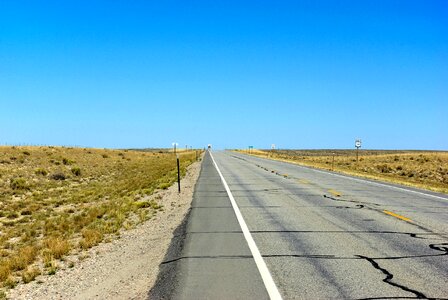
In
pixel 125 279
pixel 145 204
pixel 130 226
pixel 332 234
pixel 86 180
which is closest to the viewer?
pixel 125 279

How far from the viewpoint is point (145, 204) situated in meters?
16.3

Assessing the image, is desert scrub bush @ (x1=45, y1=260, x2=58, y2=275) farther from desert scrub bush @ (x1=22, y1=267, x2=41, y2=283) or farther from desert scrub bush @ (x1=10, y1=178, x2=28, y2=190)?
desert scrub bush @ (x1=10, y1=178, x2=28, y2=190)

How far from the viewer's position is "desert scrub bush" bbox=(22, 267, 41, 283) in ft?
25.6

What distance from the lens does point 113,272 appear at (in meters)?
7.50

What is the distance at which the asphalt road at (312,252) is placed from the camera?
5605mm

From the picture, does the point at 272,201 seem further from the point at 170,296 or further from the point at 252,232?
the point at 170,296

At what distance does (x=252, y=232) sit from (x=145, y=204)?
26.0ft

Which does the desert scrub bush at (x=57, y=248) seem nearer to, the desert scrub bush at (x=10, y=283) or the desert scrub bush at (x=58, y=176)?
the desert scrub bush at (x=10, y=283)

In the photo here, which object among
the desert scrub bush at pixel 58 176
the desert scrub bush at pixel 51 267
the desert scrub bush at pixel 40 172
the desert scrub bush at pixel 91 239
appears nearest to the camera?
the desert scrub bush at pixel 51 267

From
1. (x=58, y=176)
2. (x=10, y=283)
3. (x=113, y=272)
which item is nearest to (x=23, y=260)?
(x=10, y=283)

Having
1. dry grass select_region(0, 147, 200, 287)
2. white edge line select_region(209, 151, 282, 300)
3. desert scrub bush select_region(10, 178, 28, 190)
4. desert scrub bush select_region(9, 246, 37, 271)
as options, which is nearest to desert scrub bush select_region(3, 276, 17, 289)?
dry grass select_region(0, 147, 200, 287)

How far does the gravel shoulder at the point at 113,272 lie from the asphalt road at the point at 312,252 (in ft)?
1.09

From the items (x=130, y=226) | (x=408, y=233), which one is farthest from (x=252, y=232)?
(x=130, y=226)

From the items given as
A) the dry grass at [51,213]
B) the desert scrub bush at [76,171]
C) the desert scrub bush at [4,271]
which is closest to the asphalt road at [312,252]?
the dry grass at [51,213]
